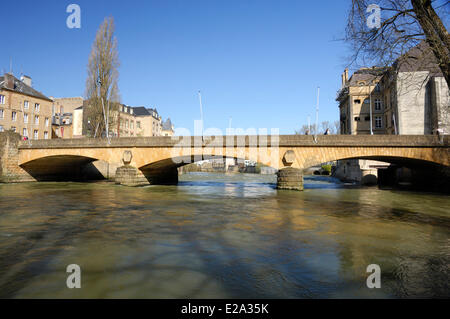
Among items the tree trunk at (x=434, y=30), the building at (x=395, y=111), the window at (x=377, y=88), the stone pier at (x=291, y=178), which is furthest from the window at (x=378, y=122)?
the tree trunk at (x=434, y=30)

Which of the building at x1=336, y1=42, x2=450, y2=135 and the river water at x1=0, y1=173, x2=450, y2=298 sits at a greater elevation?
the building at x1=336, y1=42, x2=450, y2=135

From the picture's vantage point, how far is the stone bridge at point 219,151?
19125mm

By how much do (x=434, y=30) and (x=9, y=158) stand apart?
104 ft

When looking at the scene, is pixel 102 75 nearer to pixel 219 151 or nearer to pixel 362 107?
pixel 219 151

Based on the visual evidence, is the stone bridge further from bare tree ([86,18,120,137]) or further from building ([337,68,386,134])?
building ([337,68,386,134])

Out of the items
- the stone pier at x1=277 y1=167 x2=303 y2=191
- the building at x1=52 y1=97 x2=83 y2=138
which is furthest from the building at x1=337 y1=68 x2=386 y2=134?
the building at x1=52 y1=97 x2=83 y2=138

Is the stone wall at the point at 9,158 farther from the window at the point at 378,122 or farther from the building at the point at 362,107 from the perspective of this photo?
the window at the point at 378,122

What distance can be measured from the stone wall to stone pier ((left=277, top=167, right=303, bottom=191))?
24.4 m

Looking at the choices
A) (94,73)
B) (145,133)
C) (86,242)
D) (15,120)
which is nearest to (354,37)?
(86,242)

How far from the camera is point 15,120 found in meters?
40.1

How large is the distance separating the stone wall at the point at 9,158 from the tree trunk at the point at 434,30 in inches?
1227

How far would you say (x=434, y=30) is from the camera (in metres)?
8.25

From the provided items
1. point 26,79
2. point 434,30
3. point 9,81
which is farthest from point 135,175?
point 26,79

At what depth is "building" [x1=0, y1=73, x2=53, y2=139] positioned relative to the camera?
3862 cm
